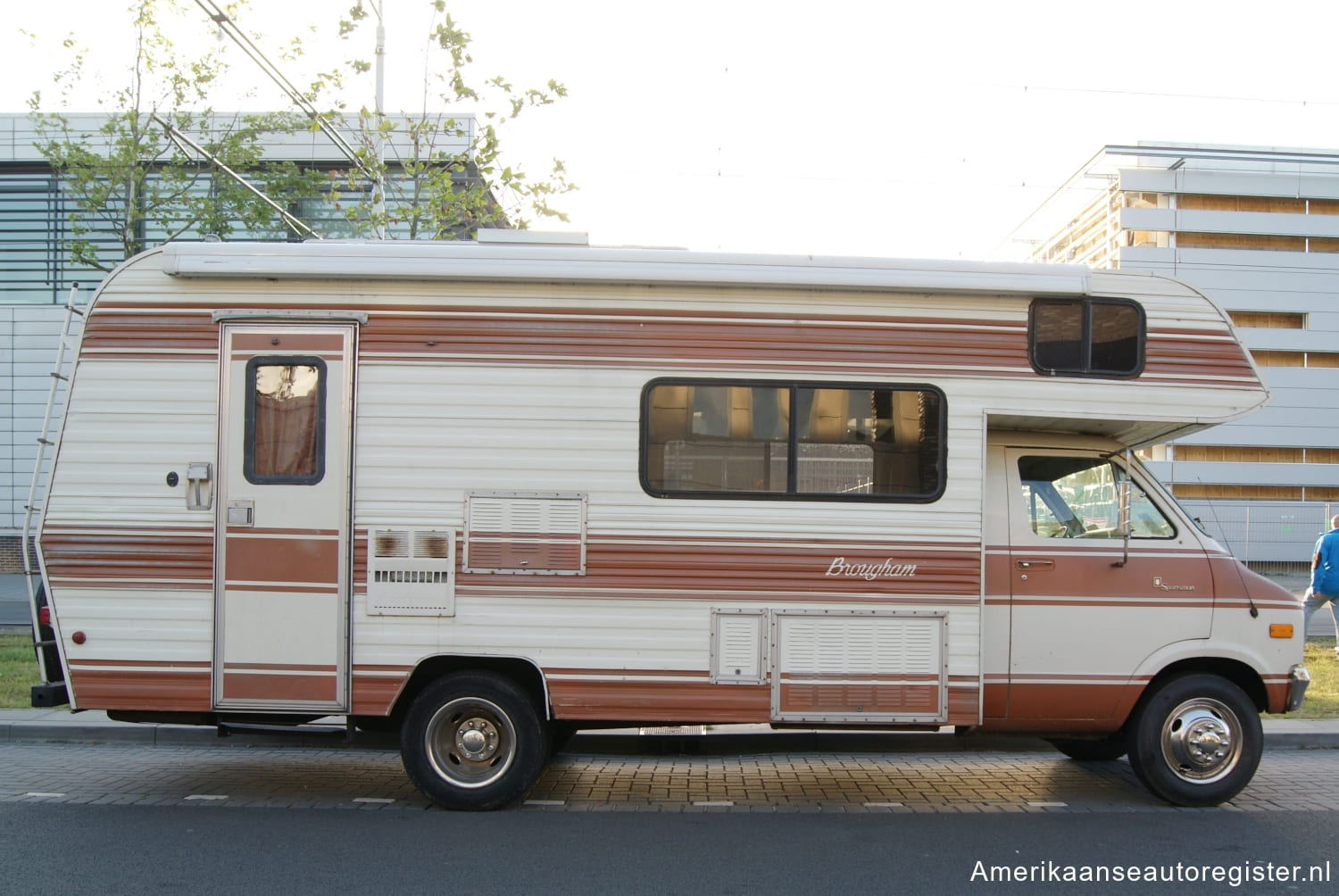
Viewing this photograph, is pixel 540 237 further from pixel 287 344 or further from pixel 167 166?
pixel 167 166

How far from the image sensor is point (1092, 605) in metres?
6.25

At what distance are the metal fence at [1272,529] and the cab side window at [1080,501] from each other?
63.4 ft

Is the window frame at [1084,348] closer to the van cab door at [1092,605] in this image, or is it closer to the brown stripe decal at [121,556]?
the van cab door at [1092,605]

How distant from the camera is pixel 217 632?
5.98 m

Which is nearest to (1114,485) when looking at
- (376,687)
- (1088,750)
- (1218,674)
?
(1218,674)

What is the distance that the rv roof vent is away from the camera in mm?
6449

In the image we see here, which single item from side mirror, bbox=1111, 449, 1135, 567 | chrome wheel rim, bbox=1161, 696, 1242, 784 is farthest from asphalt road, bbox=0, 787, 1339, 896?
side mirror, bbox=1111, 449, 1135, 567

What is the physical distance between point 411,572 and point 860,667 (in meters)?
2.66

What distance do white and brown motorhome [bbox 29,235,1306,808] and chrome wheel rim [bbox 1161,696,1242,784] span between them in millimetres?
18

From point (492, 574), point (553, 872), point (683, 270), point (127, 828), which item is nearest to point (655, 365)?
point (683, 270)

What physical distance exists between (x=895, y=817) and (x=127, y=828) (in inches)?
172

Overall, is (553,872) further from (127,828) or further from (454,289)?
(454,289)

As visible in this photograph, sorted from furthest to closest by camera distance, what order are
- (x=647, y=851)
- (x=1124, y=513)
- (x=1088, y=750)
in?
(x=1088, y=750) → (x=1124, y=513) → (x=647, y=851)

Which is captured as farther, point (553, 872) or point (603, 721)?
point (603, 721)
